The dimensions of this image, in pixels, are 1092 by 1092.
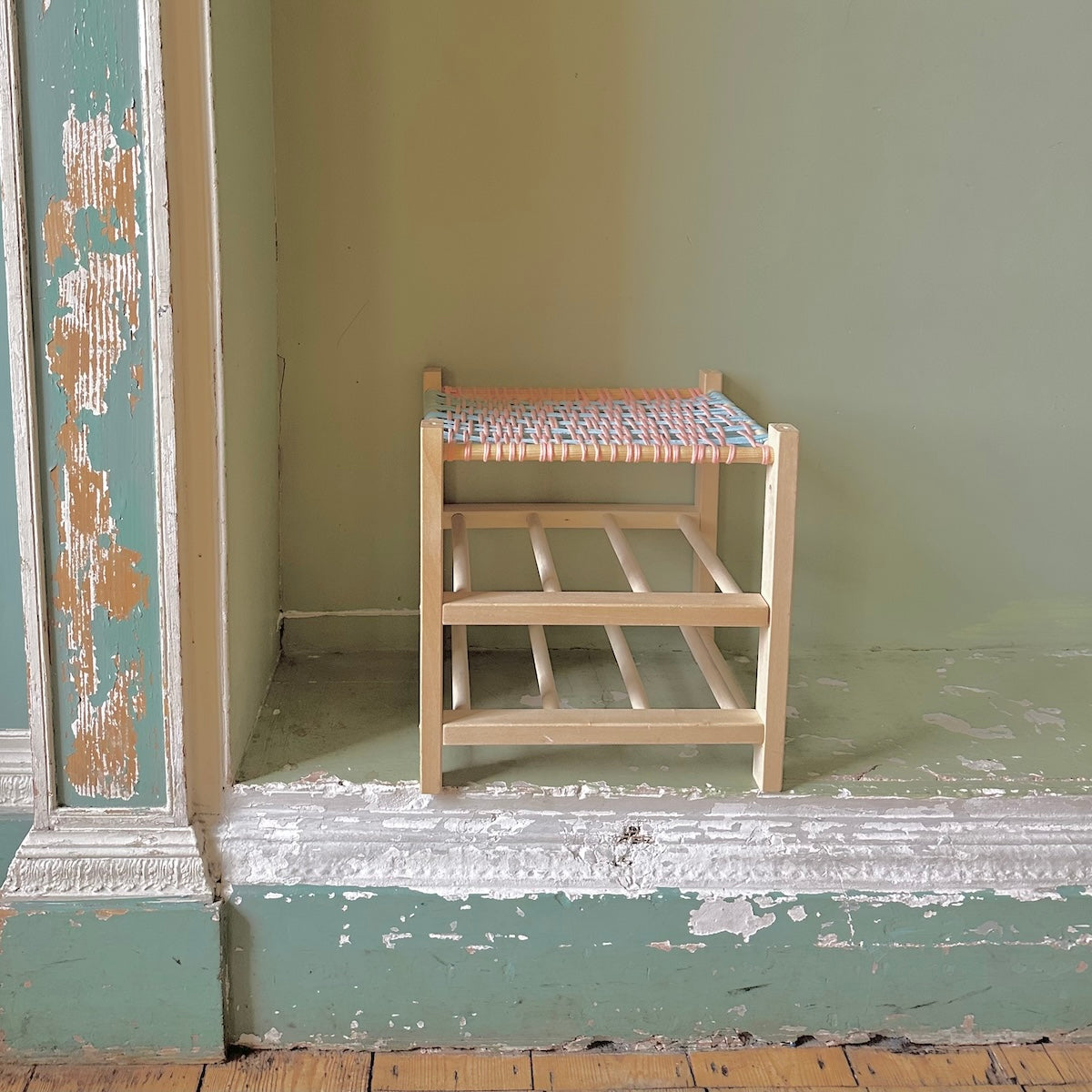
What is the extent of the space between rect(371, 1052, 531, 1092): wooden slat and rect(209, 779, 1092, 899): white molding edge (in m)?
0.22

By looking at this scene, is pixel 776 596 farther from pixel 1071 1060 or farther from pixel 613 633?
pixel 1071 1060

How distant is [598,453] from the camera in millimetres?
1521

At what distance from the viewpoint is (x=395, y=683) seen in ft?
6.27

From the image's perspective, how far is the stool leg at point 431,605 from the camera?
1.48 meters

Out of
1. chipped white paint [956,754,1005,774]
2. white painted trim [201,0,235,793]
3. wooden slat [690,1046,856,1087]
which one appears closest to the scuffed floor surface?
chipped white paint [956,754,1005,774]

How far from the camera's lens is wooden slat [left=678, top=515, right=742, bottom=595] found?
65.3 inches

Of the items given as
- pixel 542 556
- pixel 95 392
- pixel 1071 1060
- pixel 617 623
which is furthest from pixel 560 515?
pixel 1071 1060

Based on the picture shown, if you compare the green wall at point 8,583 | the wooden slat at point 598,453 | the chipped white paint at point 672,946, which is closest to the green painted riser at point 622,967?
the chipped white paint at point 672,946


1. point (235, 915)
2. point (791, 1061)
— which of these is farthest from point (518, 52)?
point (791, 1061)

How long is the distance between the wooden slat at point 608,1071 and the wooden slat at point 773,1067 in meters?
0.03

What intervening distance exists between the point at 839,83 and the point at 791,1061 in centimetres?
141

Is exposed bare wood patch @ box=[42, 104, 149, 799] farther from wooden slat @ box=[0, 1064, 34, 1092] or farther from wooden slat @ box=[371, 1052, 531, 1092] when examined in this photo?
wooden slat @ box=[371, 1052, 531, 1092]

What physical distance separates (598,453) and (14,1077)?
105 cm

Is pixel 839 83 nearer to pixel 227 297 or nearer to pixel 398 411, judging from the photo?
pixel 398 411
